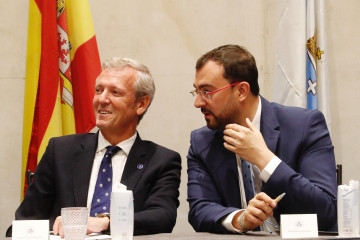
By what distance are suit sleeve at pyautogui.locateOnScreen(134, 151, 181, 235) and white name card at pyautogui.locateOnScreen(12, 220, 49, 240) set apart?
480mm

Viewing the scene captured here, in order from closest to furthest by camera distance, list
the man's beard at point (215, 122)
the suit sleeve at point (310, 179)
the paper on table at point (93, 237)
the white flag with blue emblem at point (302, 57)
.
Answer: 1. the paper on table at point (93, 237)
2. the suit sleeve at point (310, 179)
3. the man's beard at point (215, 122)
4. the white flag with blue emblem at point (302, 57)

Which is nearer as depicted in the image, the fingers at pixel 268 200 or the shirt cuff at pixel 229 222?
the fingers at pixel 268 200

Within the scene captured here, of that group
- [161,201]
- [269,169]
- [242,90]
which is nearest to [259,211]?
[269,169]

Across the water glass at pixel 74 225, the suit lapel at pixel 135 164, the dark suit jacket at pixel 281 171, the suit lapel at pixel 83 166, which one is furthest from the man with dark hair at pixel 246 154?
the water glass at pixel 74 225

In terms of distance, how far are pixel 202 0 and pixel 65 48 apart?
125cm

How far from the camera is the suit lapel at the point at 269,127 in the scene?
9.15 feet

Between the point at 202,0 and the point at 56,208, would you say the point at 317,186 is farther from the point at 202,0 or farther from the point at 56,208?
the point at 202,0

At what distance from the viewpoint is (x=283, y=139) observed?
9.24ft

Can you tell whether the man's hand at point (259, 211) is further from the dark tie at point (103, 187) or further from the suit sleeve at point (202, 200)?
the dark tie at point (103, 187)

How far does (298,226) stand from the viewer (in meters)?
2.09

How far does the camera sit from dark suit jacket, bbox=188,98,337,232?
2.51m

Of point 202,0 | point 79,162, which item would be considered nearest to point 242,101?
point 79,162

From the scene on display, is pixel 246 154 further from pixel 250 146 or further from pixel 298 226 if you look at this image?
pixel 298 226

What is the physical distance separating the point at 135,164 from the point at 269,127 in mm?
713
